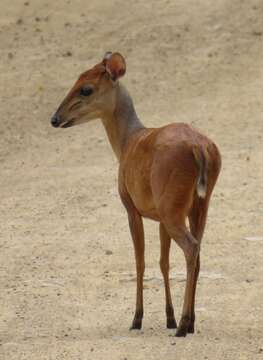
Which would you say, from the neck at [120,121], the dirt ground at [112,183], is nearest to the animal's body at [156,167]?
the neck at [120,121]

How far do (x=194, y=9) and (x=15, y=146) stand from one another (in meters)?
5.99

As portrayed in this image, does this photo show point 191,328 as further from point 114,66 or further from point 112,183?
point 112,183

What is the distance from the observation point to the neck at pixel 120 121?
9.25 m

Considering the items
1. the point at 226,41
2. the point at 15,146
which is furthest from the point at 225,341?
the point at 226,41

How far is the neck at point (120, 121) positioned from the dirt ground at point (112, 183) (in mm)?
1392

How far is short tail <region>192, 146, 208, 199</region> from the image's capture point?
25.7 feet

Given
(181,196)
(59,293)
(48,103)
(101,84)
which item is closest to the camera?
(181,196)

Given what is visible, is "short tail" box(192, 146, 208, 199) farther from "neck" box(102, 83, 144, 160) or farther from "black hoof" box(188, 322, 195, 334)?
"neck" box(102, 83, 144, 160)

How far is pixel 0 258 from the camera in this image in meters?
11.4

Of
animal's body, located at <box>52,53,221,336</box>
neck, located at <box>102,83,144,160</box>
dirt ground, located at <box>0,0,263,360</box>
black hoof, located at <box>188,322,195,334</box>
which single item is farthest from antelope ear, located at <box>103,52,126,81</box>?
black hoof, located at <box>188,322,195,334</box>

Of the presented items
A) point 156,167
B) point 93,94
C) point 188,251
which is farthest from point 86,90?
point 188,251

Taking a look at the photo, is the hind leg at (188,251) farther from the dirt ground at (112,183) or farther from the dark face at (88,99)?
the dark face at (88,99)

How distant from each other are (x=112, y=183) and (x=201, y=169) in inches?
263

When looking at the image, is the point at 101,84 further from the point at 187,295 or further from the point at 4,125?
the point at 4,125
